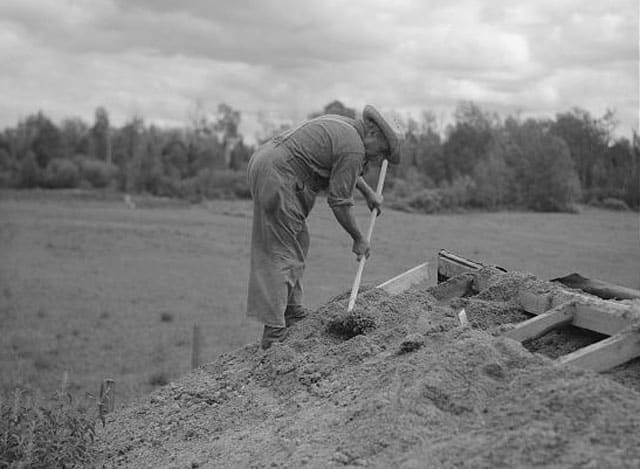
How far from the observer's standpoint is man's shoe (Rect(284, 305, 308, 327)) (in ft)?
21.4

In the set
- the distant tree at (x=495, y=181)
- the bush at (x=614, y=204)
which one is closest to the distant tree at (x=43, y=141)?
the distant tree at (x=495, y=181)

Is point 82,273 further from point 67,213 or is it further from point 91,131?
point 91,131

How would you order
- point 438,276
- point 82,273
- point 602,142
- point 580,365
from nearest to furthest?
point 580,365, point 438,276, point 602,142, point 82,273

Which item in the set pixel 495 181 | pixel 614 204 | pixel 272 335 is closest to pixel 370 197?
pixel 272 335

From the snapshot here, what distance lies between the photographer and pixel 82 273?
2722 cm

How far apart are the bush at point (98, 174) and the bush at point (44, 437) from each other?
6240 centimetres

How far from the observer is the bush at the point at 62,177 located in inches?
2562

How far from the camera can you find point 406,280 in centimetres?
679

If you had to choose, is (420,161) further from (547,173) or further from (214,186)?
(214,186)

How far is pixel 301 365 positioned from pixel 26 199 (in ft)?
183

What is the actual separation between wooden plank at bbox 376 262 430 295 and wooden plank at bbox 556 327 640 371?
2.62 m

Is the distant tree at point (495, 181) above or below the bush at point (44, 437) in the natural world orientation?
above

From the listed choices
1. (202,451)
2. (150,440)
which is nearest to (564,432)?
(202,451)

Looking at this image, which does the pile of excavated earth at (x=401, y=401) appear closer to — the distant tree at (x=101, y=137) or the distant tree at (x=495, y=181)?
the distant tree at (x=495, y=181)
